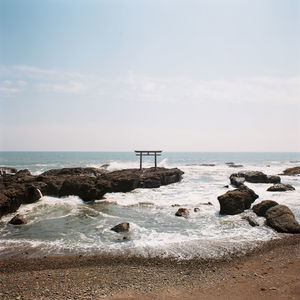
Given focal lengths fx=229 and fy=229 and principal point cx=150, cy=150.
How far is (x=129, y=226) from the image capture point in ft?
38.7

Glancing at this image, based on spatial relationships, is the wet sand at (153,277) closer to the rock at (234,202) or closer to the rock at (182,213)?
the rock at (234,202)

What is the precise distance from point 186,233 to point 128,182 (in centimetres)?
1342

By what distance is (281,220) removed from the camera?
11.6m

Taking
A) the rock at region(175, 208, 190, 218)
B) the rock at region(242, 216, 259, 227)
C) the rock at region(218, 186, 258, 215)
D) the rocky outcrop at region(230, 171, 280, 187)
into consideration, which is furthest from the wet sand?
the rocky outcrop at region(230, 171, 280, 187)

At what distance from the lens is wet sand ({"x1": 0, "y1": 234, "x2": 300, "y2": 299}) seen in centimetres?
595

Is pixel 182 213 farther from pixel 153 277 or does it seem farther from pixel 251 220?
pixel 153 277

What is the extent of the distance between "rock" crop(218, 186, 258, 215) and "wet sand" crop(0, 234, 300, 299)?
17.7 feet

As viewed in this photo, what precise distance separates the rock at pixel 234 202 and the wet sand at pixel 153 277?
5.39m

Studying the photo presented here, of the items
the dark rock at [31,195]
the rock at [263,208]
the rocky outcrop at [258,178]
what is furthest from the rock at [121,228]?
the rocky outcrop at [258,178]

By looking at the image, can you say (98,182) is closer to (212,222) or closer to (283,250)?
(212,222)

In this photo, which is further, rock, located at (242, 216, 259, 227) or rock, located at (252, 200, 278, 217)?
rock, located at (252, 200, 278, 217)

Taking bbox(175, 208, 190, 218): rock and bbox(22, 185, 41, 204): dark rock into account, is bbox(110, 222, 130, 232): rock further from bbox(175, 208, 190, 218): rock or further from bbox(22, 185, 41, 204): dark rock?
bbox(22, 185, 41, 204): dark rock

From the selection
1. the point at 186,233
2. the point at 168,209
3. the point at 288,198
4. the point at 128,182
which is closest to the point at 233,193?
the point at 168,209

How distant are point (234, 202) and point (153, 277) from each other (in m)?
9.34
